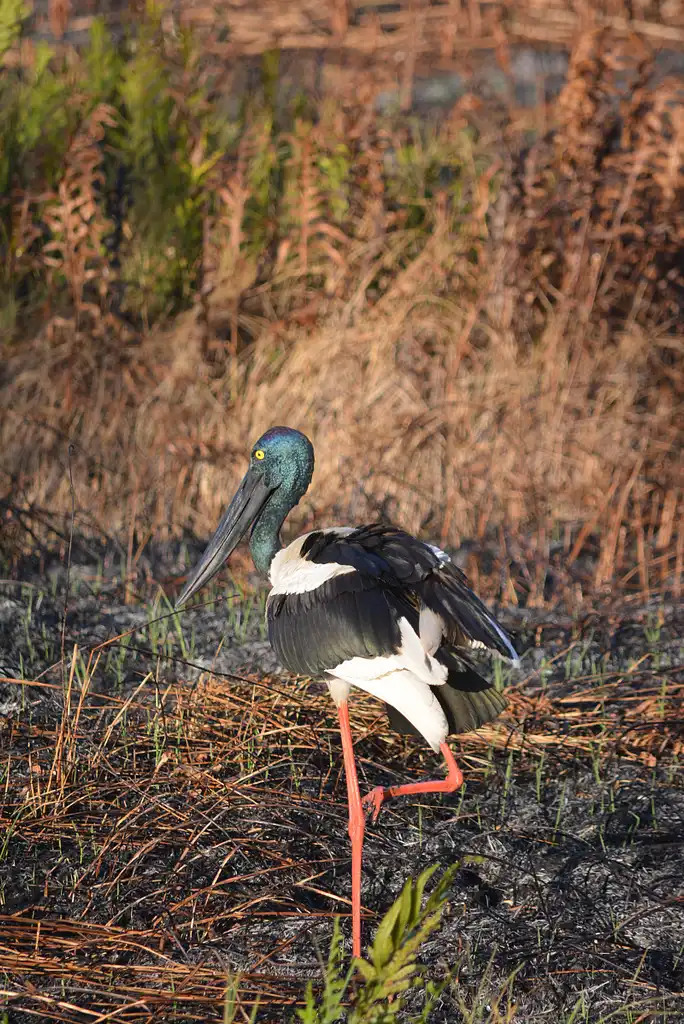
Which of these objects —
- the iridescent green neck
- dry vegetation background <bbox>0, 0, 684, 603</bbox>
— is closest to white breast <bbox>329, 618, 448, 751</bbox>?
the iridescent green neck

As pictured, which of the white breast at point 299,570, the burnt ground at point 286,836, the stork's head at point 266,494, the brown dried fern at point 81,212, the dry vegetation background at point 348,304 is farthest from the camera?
the brown dried fern at point 81,212

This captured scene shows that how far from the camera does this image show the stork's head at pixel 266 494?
3557 millimetres

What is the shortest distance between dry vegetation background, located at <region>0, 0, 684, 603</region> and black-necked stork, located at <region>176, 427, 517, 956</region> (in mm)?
1992

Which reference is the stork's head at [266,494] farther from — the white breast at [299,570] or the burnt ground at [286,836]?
the burnt ground at [286,836]

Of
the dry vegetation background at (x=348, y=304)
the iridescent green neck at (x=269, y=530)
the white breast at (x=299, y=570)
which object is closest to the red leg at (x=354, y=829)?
the white breast at (x=299, y=570)

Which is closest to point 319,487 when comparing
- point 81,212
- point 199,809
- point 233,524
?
point 81,212

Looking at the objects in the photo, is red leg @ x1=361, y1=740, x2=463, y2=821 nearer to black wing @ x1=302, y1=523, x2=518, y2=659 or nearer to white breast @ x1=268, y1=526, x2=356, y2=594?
black wing @ x1=302, y1=523, x2=518, y2=659

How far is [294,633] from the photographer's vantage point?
3.20 metres

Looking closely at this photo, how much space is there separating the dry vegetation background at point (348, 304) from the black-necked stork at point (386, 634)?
1.99 meters

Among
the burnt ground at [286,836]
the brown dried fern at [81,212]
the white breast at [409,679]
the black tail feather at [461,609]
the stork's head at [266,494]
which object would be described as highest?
the brown dried fern at [81,212]

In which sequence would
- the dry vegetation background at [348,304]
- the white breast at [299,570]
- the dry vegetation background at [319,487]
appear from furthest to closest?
the dry vegetation background at [348,304] → the white breast at [299,570] → the dry vegetation background at [319,487]

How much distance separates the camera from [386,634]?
3000 mm

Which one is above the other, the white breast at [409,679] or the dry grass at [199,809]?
the white breast at [409,679]

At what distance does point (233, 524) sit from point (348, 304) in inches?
122
